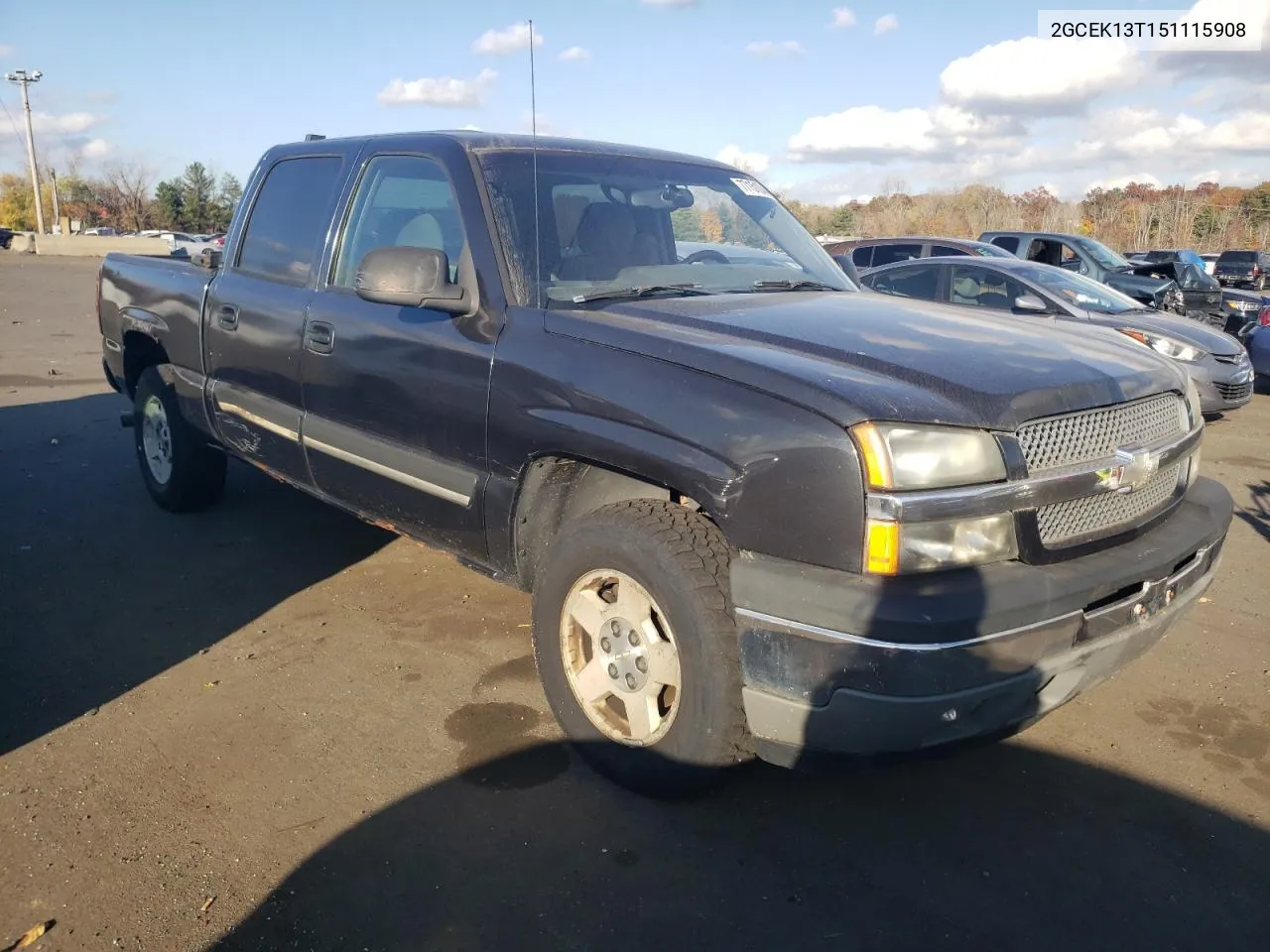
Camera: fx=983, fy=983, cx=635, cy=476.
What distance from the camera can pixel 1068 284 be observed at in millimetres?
9086

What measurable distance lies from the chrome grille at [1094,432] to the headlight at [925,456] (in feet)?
0.46

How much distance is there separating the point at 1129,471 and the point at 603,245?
192cm

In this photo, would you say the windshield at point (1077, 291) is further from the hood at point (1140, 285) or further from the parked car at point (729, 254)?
the parked car at point (729, 254)

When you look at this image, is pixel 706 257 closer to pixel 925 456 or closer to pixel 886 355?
pixel 886 355

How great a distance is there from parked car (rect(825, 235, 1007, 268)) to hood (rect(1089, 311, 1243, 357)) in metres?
1.95

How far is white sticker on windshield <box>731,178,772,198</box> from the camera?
174 inches

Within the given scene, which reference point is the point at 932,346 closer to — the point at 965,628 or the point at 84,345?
the point at 965,628

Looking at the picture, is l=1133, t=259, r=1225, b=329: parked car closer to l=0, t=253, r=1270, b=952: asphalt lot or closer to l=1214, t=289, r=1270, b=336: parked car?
l=1214, t=289, r=1270, b=336: parked car

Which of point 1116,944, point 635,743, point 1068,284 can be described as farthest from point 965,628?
point 1068,284

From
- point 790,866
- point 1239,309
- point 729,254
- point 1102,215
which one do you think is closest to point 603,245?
point 729,254

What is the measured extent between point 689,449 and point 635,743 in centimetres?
94

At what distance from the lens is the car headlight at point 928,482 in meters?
2.36

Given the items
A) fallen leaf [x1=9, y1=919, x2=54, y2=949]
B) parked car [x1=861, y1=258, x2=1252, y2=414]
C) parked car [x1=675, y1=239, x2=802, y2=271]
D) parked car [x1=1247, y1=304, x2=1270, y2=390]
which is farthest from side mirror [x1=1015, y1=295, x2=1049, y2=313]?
fallen leaf [x1=9, y1=919, x2=54, y2=949]

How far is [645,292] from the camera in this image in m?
3.45
